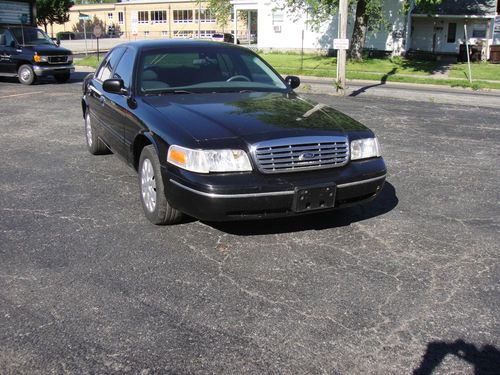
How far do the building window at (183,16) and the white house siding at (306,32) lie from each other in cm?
4160

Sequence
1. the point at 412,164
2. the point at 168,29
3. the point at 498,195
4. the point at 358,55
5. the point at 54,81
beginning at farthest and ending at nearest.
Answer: the point at 168,29
the point at 358,55
the point at 54,81
the point at 412,164
the point at 498,195

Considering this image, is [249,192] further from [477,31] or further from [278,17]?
[477,31]

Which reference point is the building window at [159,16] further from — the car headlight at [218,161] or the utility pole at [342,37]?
the car headlight at [218,161]

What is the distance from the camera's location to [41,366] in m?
2.81

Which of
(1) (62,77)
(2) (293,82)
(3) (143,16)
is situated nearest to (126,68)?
(2) (293,82)

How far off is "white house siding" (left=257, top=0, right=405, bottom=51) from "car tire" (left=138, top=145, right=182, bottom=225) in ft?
95.4

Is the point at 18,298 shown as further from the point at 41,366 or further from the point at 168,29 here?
the point at 168,29

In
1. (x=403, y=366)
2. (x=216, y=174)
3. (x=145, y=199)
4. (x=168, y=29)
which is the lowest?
(x=403, y=366)

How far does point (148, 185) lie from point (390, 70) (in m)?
23.5

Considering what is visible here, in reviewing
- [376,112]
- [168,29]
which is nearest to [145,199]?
[376,112]

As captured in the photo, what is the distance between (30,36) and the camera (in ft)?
59.7

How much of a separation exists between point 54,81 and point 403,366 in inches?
738

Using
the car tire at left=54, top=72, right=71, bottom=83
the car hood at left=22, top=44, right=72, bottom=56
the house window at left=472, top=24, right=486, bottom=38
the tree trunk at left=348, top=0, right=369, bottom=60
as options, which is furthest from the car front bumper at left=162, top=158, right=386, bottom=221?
the house window at left=472, top=24, right=486, bottom=38

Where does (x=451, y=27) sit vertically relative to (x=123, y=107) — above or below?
above
